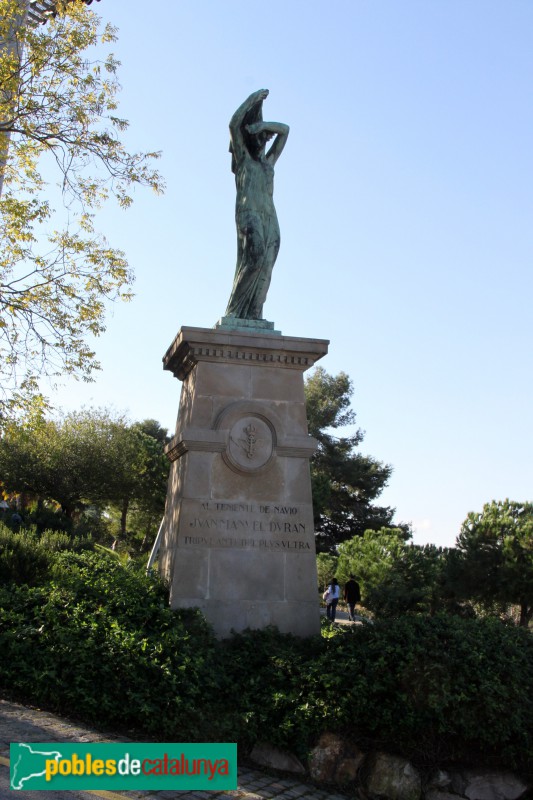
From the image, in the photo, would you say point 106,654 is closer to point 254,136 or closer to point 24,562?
point 24,562

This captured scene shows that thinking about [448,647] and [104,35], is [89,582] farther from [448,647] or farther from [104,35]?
[104,35]

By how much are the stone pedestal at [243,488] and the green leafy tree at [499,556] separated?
1076 cm

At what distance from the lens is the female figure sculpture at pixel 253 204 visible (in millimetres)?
9500

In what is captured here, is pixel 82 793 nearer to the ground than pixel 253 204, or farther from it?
nearer to the ground

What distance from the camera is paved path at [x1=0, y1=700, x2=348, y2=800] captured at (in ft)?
16.6

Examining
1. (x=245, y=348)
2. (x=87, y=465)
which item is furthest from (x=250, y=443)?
(x=87, y=465)

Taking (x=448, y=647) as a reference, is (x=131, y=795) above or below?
below

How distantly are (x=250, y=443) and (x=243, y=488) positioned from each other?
0.55 m

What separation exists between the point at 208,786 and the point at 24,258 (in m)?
10.2

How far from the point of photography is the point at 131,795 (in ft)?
17.0

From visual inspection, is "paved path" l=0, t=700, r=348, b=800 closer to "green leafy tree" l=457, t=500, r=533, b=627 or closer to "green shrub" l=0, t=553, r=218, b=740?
"green shrub" l=0, t=553, r=218, b=740

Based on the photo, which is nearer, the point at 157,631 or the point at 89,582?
the point at 157,631

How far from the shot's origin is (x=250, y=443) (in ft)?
28.5

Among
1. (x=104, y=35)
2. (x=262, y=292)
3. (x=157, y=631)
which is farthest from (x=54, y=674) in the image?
(x=104, y=35)
